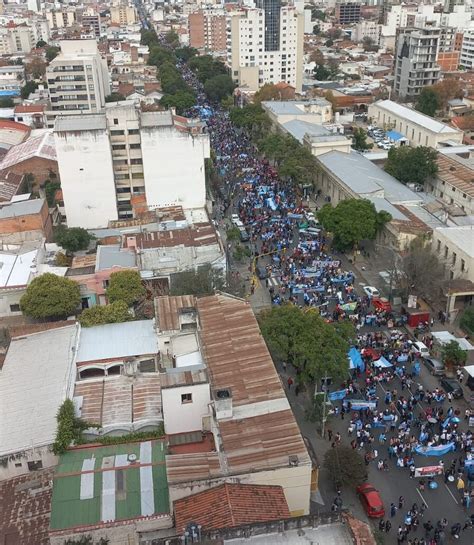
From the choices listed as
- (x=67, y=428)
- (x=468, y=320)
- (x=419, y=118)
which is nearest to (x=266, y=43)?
(x=419, y=118)

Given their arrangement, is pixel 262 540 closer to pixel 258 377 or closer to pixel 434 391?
pixel 258 377

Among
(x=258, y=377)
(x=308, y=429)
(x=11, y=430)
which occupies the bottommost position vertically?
(x=308, y=429)

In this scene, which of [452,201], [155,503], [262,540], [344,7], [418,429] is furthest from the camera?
[344,7]

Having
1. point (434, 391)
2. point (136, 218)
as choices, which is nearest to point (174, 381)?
point (434, 391)

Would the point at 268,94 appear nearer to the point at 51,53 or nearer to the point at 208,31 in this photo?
the point at 51,53

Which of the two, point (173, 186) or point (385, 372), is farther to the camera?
point (173, 186)

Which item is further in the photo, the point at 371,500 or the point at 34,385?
the point at 34,385

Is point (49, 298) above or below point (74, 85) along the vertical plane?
below

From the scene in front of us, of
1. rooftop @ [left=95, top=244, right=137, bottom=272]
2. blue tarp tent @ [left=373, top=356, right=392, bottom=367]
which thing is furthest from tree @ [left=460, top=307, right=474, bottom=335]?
rooftop @ [left=95, top=244, right=137, bottom=272]
